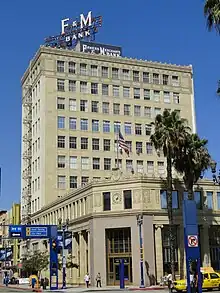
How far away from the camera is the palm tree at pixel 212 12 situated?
2520 centimetres

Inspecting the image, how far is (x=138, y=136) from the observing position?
10056 cm

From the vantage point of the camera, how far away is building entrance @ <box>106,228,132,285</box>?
6222 cm

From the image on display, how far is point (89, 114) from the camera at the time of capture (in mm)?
98062

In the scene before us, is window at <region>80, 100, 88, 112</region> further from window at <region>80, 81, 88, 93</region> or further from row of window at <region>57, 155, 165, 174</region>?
row of window at <region>57, 155, 165, 174</region>

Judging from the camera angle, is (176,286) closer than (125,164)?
Yes

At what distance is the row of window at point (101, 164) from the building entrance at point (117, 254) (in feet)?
99.9

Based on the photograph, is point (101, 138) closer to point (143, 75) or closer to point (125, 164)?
point (125, 164)

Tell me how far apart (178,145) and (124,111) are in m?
42.9

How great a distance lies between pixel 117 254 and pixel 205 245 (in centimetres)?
1108

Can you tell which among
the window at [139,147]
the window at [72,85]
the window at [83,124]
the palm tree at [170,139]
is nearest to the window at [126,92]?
the window at [139,147]

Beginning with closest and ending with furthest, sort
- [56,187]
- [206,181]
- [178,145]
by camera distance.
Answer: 1. [178,145]
2. [206,181]
3. [56,187]

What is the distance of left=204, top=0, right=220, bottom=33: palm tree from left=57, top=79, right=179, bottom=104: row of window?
72615 millimetres

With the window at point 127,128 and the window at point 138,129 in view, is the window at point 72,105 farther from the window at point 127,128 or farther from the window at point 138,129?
the window at point 138,129

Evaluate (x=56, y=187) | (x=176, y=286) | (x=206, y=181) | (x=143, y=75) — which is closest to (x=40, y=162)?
(x=56, y=187)
